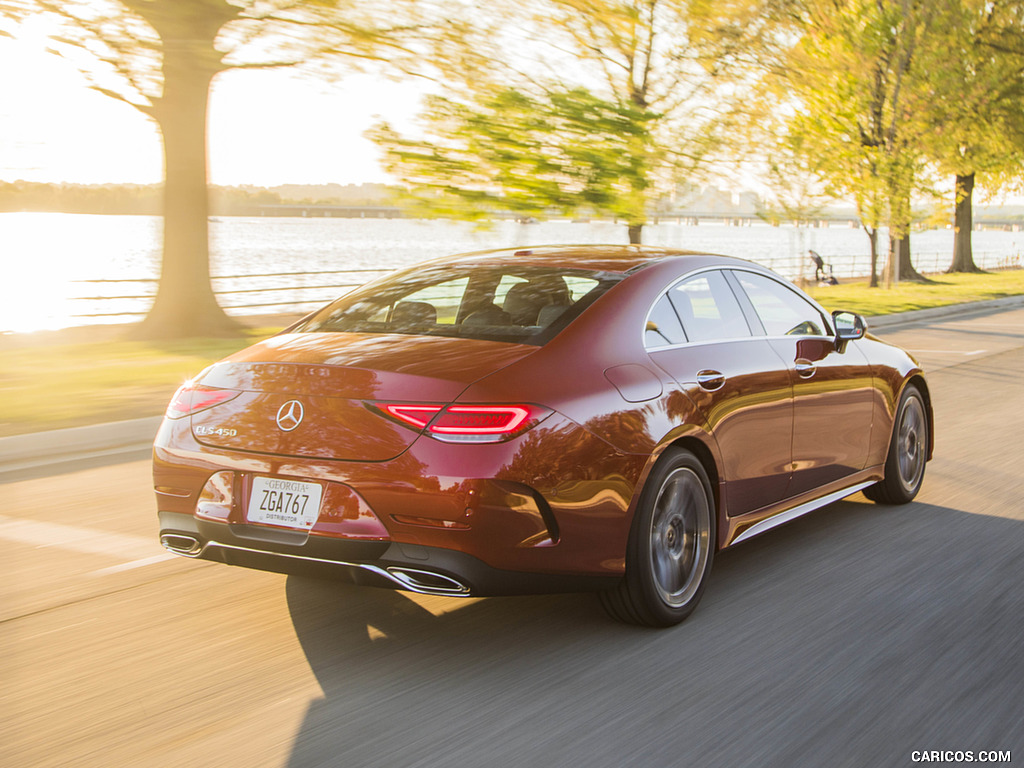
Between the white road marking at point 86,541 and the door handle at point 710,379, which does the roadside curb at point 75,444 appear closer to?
the white road marking at point 86,541

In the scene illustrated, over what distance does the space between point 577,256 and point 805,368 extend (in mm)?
1348

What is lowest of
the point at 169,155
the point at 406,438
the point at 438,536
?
the point at 438,536

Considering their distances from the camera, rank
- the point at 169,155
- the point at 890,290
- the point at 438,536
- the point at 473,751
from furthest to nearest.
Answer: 1. the point at 890,290
2. the point at 169,155
3. the point at 438,536
4. the point at 473,751

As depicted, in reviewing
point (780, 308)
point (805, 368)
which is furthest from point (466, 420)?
point (780, 308)

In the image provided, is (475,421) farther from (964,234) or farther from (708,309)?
(964,234)

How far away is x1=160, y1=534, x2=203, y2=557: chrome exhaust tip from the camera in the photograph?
427 centimetres

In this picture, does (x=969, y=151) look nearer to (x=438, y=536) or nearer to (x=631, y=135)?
(x=631, y=135)

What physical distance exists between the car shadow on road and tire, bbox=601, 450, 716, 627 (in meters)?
0.11

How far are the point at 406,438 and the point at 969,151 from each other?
1522 inches

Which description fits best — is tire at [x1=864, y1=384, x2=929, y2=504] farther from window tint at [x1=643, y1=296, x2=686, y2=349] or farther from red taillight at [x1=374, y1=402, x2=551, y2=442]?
red taillight at [x1=374, y1=402, x2=551, y2=442]

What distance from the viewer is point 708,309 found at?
5223 mm

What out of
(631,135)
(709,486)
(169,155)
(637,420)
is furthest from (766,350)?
(169,155)

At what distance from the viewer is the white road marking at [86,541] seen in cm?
561

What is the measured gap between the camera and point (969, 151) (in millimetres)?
38250
